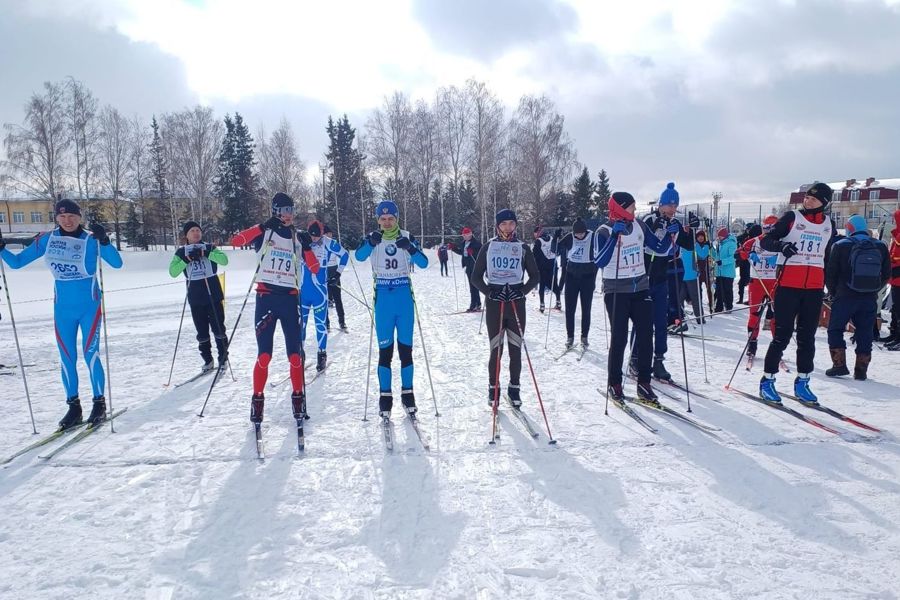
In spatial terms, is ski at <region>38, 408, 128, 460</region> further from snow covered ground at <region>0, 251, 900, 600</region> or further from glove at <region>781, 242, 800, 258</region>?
glove at <region>781, 242, 800, 258</region>

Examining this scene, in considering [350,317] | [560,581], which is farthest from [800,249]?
[350,317]

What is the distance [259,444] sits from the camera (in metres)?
4.48

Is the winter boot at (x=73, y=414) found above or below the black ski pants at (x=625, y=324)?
below

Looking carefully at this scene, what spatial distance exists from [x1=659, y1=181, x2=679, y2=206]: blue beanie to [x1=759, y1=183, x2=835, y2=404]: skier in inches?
45.6

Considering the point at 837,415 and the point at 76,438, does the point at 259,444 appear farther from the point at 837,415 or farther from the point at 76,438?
the point at 837,415

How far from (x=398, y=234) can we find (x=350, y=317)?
7.91 meters

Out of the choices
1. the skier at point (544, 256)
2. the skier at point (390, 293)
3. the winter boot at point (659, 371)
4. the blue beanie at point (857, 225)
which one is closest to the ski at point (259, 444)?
the skier at point (390, 293)

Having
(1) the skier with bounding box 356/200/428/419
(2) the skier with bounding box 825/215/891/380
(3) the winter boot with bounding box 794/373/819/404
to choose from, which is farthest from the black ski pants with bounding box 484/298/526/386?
(2) the skier with bounding box 825/215/891/380

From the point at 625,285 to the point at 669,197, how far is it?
1.53 metres

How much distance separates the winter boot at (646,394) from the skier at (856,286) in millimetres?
2824

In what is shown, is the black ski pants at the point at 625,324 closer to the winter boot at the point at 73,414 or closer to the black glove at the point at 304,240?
the black glove at the point at 304,240

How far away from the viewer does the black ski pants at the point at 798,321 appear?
5223mm

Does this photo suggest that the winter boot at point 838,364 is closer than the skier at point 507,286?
No

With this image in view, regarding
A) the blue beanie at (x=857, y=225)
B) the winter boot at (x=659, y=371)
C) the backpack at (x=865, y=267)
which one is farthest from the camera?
the blue beanie at (x=857, y=225)
